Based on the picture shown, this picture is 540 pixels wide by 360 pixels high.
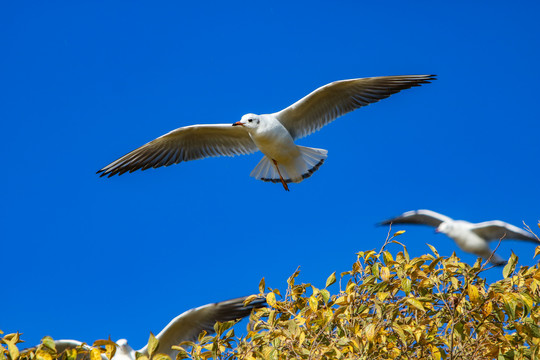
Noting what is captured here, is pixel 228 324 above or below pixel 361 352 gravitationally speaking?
above

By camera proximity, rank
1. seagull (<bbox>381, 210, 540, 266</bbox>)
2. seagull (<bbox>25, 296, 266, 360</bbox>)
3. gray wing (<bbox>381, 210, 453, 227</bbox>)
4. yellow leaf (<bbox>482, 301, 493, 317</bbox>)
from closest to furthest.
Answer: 1. yellow leaf (<bbox>482, 301, 493, 317</bbox>)
2. seagull (<bbox>25, 296, 266, 360</bbox>)
3. seagull (<bbox>381, 210, 540, 266</bbox>)
4. gray wing (<bbox>381, 210, 453, 227</bbox>)

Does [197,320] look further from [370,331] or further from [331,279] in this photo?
[370,331]

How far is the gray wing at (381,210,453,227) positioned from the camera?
10.3 meters

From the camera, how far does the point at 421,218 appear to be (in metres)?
10.6

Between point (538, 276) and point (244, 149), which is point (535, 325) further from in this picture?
point (244, 149)

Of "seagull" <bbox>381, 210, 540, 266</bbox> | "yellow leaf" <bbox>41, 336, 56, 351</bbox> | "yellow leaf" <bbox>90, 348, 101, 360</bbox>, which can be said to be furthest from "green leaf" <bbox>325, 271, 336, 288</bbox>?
"seagull" <bbox>381, 210, 540, 266</bbox>

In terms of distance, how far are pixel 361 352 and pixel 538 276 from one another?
110 centimetres

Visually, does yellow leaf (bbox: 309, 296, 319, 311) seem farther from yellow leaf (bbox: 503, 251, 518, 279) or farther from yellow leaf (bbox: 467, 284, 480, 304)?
yellow leaf (bbox: 503, 251, 518, 279)

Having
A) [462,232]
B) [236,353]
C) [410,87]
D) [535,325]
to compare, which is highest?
[410,87]

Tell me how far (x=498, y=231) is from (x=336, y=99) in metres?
3.22

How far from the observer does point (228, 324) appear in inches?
130

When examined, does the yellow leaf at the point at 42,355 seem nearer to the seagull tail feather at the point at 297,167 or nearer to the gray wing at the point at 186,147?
the gray wing at the point at 186,147

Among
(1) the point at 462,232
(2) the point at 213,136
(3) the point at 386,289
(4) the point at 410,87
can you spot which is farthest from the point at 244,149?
(3) the point at 386,289

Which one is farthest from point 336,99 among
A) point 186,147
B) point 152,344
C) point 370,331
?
point 152,344
